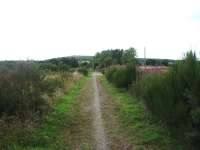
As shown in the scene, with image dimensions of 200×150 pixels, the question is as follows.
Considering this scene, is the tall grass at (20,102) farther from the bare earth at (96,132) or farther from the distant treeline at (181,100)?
the distant treeline at (181,100)

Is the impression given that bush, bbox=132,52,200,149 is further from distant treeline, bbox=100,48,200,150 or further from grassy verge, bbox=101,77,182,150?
grassy verge, bbox=101,77,182,150

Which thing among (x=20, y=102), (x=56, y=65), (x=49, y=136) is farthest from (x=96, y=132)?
(x=56, y=65)

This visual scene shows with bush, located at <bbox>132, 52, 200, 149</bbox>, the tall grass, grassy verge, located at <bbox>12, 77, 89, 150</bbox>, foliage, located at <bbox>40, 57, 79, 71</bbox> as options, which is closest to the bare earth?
grassy verge, located at <bbox>12, 77, 89, 150</bbox>

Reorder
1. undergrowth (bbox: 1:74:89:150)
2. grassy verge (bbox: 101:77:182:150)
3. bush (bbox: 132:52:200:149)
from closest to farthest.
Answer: bush (bbox: 132:52:200:149)
undergrowth (bbox: 1:74:89:150)
grassy verge (bbox: 101:77:182:150)

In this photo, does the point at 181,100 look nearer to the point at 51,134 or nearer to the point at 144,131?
the point at 144,131

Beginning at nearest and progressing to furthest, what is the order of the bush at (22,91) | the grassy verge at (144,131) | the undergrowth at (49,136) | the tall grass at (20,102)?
the undergrowth at (49,136) → the grassy verge at (144,131) → the tall grass at (20,102) → the bush at (22,91)

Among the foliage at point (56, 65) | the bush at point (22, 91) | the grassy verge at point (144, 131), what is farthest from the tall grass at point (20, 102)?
the foliage at point (56, 65)

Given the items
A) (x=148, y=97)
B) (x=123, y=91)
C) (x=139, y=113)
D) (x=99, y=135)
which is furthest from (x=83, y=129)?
(x=123, y=91)

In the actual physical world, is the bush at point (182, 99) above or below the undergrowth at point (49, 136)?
above

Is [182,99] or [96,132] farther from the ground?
[182,99]

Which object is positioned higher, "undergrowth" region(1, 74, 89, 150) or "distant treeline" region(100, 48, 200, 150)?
"distant treeline" region(100, 48, 200, 150)

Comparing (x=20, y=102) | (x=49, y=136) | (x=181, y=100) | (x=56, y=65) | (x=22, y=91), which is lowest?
(x=49, y=136)

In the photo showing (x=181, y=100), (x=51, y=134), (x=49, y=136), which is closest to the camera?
(x=181, y=100)

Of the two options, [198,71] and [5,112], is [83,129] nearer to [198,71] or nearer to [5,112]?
[5,112]
